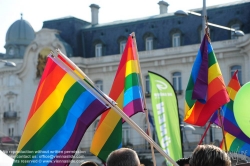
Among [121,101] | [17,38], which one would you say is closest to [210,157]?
[121,101]

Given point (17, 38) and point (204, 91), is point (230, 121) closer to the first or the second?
point (204, 91)

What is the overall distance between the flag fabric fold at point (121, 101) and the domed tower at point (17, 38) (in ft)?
189

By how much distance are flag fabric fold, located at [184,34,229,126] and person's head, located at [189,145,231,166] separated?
5.67m

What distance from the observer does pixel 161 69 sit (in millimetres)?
46125

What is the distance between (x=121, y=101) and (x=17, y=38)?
2298 inches

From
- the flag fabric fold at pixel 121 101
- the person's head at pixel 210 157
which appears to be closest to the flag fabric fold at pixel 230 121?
the flag fabric fold at pixel 121 101

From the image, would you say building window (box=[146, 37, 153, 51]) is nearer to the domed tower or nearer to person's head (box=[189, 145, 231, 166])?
the domed tower

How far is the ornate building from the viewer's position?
140 feet

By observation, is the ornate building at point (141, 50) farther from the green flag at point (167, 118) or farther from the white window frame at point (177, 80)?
the green flag at point (167, 118)

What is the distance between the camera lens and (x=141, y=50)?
47.5 meters

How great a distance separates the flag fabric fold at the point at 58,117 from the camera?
25.5ft

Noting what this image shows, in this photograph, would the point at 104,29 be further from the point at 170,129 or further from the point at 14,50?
the point at 170,129

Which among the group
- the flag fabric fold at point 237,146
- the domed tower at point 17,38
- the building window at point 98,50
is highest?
the domed tower at point 17,38

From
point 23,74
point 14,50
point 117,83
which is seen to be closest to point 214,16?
point 23,74
